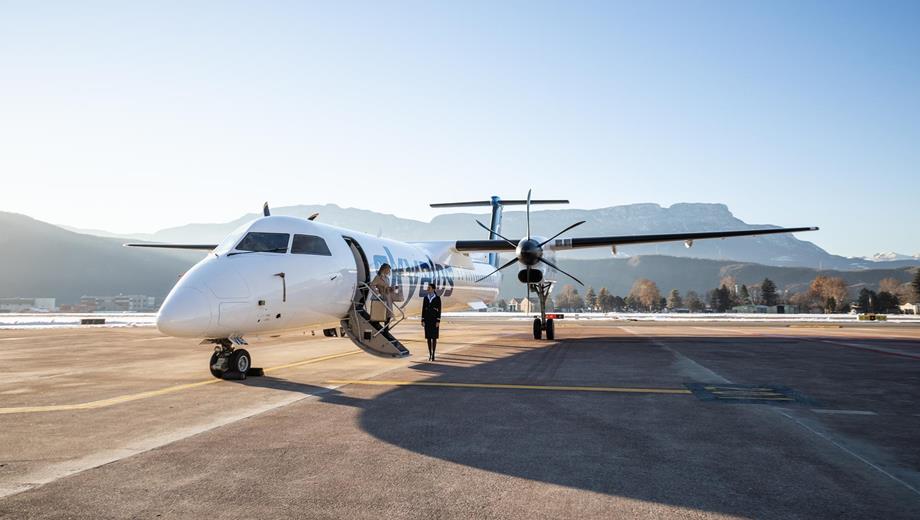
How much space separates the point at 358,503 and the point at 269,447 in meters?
1.99

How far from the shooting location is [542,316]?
22.3 m

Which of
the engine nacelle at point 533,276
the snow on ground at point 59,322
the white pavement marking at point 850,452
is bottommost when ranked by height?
the white pavement marking at point 850,452

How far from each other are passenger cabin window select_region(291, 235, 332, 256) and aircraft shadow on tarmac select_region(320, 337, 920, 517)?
3811mm

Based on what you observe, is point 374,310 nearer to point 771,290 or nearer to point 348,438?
point 348,438

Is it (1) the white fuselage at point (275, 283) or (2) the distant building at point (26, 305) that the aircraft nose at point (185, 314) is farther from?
(2) the distant building at point (26, 305)

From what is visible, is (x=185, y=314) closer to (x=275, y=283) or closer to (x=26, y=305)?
(x=275, y=283)

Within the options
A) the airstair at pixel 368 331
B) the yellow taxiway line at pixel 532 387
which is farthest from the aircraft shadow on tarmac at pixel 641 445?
the airstair at pixel 368 331

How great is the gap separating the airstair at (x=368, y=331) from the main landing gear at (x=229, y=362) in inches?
114

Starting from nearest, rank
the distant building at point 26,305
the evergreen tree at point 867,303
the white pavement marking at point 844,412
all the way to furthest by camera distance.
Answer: the white pavement marking at point 844,412
the evergreen tree at point 867,303
the distant building at point 26,305

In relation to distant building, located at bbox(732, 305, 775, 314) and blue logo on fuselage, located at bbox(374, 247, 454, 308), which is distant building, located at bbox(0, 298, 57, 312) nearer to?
blue logo on fuselage, located at bbox(374, 247, 454, 308)

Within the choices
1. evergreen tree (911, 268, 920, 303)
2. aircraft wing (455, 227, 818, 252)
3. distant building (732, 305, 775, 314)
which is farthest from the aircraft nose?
distant building (732, 305, 775, 314)

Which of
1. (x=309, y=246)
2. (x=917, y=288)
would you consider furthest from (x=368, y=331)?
(x=917, y=288)

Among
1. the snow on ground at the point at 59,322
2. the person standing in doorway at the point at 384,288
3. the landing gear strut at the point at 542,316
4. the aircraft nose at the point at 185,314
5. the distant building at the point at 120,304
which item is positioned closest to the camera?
the aircraft nose at the point at 185,314

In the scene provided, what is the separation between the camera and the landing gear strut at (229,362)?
10352mm
